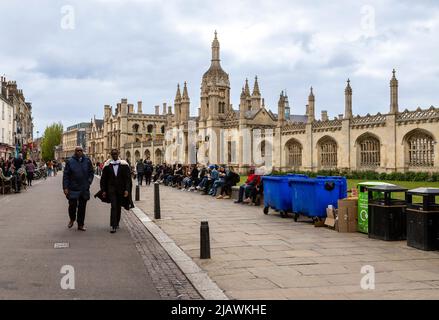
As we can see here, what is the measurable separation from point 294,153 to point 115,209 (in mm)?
35603

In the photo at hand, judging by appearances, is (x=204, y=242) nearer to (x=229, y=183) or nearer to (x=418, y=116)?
(x=229, y=183)

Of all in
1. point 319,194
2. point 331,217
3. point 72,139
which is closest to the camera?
point 331,217

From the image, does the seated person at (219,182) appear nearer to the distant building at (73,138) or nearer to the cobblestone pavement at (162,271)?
the cobblestone pavement at (162,271)

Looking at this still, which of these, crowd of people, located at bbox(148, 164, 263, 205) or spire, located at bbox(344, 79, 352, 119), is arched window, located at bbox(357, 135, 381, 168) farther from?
crowd of people, located at bbox(148, 164, 263, 205)

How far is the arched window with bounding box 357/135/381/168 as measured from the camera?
1434 inches

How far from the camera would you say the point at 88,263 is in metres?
7.36

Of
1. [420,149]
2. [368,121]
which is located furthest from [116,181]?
[368,121]

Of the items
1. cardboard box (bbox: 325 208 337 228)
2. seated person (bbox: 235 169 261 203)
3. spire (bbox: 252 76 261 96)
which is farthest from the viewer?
spire (bbox: 252 76 261 96)

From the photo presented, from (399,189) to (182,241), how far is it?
4.30 metres

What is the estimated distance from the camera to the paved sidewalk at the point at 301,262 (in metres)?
5.83

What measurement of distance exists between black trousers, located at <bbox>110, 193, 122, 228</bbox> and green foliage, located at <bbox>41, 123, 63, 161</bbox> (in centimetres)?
9534

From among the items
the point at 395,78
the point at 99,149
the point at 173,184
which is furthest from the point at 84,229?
the point at 99,149

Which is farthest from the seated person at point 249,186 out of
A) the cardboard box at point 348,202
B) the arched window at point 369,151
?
the arched window at point 369,151

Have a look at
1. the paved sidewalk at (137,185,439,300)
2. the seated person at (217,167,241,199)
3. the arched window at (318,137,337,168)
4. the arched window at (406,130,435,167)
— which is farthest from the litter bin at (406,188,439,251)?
the arched window at (318,137,337,168)
